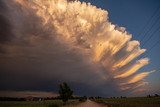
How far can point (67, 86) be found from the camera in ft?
430

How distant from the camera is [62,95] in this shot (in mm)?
127562

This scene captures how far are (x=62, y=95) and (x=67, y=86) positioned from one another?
5.90 metres
